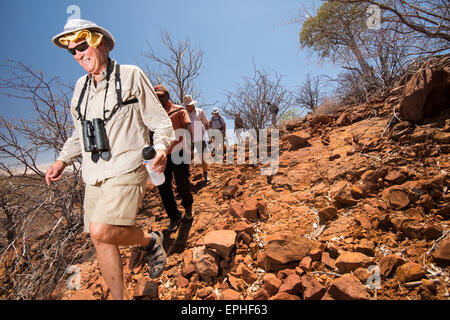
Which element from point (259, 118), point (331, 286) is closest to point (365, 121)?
point (331, 286)

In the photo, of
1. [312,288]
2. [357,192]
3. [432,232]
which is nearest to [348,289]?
[312,288]

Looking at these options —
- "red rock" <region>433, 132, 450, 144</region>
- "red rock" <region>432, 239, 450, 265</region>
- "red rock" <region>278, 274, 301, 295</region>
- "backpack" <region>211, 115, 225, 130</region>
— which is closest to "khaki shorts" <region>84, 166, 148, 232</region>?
"red rock" <region>278, 274, 301, 295</region>

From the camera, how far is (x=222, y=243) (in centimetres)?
169

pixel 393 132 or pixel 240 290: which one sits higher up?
pixel 393 132

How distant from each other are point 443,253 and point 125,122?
2.08 meters

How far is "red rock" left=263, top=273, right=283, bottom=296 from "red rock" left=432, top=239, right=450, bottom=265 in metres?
0.90

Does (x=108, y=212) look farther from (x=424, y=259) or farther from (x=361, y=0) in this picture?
(x=361, y=0)

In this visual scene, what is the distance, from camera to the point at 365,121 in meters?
3.50

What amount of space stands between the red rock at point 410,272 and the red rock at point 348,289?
9.2 inches

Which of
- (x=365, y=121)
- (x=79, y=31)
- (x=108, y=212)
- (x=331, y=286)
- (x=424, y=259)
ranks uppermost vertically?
(x=79, y=31)

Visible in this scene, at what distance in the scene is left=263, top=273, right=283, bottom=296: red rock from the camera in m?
1.33

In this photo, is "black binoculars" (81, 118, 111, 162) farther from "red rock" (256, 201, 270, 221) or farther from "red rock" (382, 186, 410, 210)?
"red rock" (382, 186, 410, 210)

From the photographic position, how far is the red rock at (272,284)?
1327mm
